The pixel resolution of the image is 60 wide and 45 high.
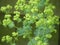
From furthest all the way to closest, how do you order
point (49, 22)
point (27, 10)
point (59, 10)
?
point (59, 10)
point (27, 10)
point (49, 22)

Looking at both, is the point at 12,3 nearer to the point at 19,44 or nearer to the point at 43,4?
the point at 19,44

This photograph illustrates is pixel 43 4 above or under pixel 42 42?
above

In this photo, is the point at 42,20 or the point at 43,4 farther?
the point at 43,4

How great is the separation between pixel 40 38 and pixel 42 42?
8 centimetres

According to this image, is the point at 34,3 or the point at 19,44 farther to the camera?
the point at 19,44

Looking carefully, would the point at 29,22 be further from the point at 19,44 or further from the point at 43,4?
the point at 19,44

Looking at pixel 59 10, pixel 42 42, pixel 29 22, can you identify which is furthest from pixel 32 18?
pixel 59 10

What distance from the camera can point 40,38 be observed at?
3.60 m

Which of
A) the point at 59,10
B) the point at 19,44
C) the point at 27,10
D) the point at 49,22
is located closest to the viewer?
the point at 49,22

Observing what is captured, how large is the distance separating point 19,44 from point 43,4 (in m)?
1.51

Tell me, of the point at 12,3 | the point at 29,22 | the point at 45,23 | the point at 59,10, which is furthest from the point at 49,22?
the point at 12,3

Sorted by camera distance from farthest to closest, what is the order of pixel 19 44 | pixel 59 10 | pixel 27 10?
pixel 19 44 → pixel 59 10 → pixel 27 10

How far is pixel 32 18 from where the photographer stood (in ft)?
12.1

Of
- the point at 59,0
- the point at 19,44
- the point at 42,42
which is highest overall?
the point at 59,0
